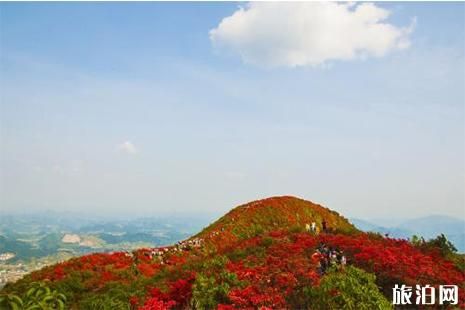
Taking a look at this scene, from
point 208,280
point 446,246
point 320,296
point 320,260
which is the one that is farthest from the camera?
point 446,246

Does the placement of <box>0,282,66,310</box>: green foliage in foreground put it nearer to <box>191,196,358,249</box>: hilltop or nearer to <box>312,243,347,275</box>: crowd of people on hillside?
<box>312,243,347,275</box>: crowd of people on hillside

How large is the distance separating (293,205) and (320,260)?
25538mm

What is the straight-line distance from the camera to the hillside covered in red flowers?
1230 cm

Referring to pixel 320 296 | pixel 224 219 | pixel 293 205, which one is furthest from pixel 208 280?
pixel 293 205

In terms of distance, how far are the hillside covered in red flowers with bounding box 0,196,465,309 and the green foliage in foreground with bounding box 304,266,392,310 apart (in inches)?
0.9

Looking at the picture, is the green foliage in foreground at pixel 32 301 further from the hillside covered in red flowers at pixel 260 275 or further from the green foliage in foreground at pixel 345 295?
the green foliage in foreground at pixel 345 295

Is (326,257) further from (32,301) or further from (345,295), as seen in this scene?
(32,301)

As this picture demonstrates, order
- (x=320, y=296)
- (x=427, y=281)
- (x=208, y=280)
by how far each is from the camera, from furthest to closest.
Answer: (x=427, y=281) < (x=208, y=280) < (x=320, y=296)

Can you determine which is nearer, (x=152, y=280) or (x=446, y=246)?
(x=152, y=280)

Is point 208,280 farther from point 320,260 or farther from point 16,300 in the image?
point 16,300

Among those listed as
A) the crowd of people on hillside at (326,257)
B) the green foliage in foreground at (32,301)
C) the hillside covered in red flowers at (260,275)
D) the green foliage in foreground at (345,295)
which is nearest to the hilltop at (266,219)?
the hillside covered in red flowers at (260,275)

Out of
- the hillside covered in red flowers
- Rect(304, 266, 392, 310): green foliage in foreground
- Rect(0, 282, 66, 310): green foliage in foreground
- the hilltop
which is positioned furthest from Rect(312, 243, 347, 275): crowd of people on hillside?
Rect(0, 282, 66, 310): green foliage in foreground

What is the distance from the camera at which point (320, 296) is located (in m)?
11.7

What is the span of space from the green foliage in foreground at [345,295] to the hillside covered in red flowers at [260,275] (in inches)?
0.9
